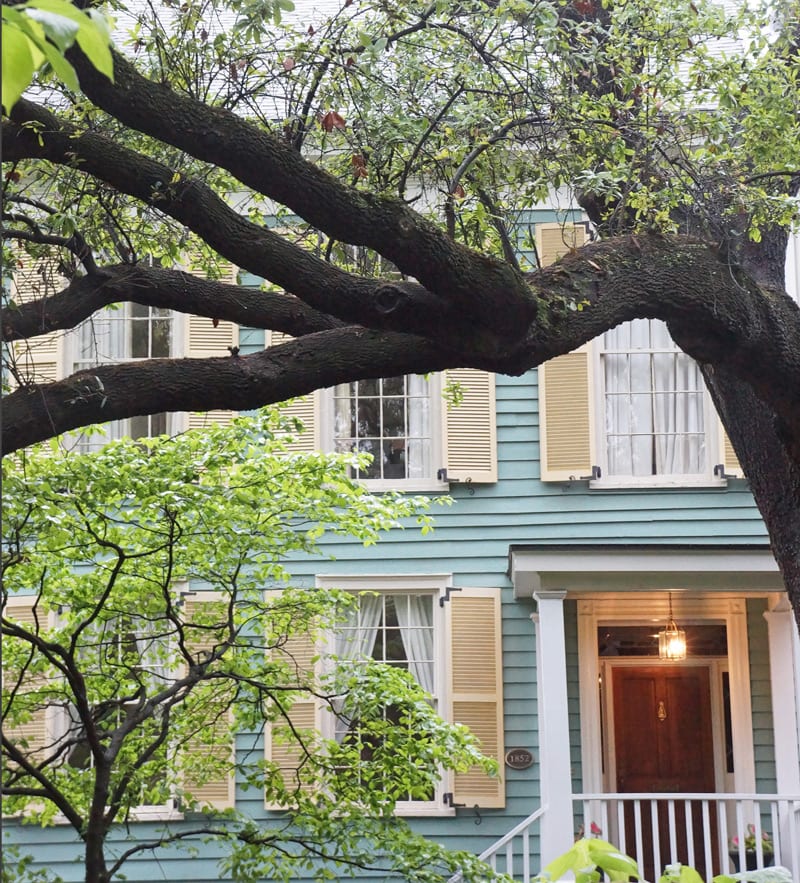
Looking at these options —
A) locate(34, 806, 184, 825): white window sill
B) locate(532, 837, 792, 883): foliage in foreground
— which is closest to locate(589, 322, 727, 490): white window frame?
locate(34, 806, 184, 825): white window sill

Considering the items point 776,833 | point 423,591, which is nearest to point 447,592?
point 423,591

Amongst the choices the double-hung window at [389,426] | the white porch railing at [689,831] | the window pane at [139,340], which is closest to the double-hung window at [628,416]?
the double-hung window at [389,426]

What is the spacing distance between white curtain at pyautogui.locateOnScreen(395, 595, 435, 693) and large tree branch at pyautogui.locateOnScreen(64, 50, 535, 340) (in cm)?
585

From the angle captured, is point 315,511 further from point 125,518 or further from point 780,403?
point 780,403

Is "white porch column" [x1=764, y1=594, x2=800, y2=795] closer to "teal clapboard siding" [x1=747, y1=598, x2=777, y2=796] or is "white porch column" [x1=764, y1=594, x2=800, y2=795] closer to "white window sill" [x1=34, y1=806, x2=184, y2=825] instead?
"teal clapboard siding" [x1=747, y1=598, x2=777, y2=796]

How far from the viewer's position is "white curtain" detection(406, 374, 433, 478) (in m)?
10.6

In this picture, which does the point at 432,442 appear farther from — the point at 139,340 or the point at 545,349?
the point at 545,349

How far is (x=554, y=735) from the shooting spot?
8.69m

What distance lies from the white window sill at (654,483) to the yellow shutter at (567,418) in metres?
0.15

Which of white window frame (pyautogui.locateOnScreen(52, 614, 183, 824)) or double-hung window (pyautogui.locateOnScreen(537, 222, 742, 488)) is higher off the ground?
double-hung window (pyautogui.locateOnScreen(537, 222, 742, 488))

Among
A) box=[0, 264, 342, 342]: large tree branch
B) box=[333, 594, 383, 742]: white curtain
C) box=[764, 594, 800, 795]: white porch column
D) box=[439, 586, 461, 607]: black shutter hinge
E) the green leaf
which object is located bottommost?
A: box=[764, 594, 800, 795]: white porch column

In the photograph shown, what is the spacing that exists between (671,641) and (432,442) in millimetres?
2564

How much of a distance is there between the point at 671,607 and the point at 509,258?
238 inches

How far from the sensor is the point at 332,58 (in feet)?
18.0
